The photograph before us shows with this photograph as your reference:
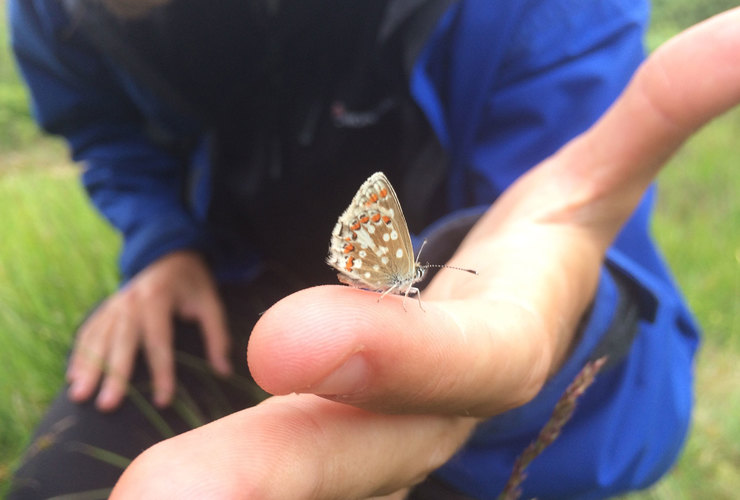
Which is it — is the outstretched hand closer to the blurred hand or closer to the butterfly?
the butterfly

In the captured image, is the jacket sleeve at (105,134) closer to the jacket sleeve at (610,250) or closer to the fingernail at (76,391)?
the fingernail at (76,391)

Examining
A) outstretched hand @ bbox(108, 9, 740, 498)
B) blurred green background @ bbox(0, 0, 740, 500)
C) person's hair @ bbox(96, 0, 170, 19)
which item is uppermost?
person's hair @ bbox(96, 0, 170, 19)

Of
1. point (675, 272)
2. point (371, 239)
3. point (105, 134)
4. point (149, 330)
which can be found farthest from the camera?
point (675, 272)

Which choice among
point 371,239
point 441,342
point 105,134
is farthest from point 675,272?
point 105,134

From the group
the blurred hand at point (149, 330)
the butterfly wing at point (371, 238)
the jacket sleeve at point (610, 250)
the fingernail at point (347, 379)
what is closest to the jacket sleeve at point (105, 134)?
the blurred hand at point (149, 330)

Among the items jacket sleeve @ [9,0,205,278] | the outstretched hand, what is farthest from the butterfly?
jacket sleeve @ [9,0,205,278]

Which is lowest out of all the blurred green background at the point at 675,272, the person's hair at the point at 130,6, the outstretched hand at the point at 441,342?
the blurred green background at the point at 675,272

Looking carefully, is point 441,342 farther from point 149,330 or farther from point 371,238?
point 149,330
